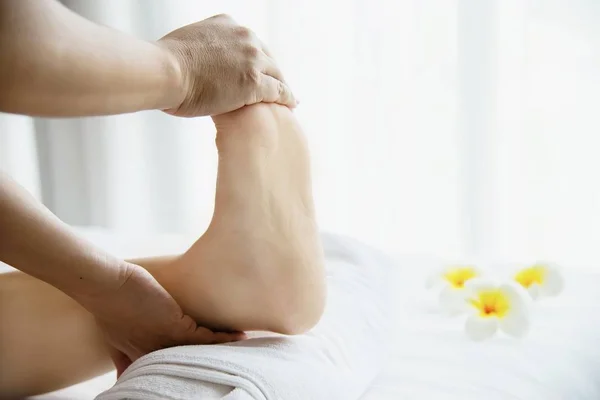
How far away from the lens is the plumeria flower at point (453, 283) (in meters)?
1.11

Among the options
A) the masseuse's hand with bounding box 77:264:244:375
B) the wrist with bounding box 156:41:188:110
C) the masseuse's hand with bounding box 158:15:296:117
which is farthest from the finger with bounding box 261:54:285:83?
the masseuse's hand with bounding box 77:264:244:375

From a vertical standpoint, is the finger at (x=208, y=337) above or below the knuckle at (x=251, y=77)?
below

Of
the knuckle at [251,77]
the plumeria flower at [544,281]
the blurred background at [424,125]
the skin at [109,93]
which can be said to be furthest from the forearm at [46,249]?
the blurred background at [424,125]

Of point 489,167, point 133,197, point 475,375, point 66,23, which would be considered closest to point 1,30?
point 66,23

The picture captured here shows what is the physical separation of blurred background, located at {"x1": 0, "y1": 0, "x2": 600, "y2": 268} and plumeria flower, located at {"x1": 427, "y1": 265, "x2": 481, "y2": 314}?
Result: 2.90 feet

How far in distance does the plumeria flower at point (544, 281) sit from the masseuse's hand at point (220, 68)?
54 centimetres

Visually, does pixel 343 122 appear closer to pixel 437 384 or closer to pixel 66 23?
pixel 437 384

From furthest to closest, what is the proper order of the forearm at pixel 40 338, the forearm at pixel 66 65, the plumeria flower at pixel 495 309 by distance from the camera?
the plumeria flower at pixel 495 309
the forearm at pixel 40 338
the forearm at pixel 66 65

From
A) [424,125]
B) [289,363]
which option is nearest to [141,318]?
[289,363]

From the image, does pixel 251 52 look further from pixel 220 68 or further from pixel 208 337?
pixel 208 337

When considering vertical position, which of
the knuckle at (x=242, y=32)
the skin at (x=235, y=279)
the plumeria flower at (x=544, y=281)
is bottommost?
the plumeria flower at (x=544, y=281)

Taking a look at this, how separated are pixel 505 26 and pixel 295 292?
141cm

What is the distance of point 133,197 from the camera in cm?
254

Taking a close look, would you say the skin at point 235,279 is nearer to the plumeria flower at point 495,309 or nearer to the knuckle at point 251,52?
the knuckle at point 251,52
